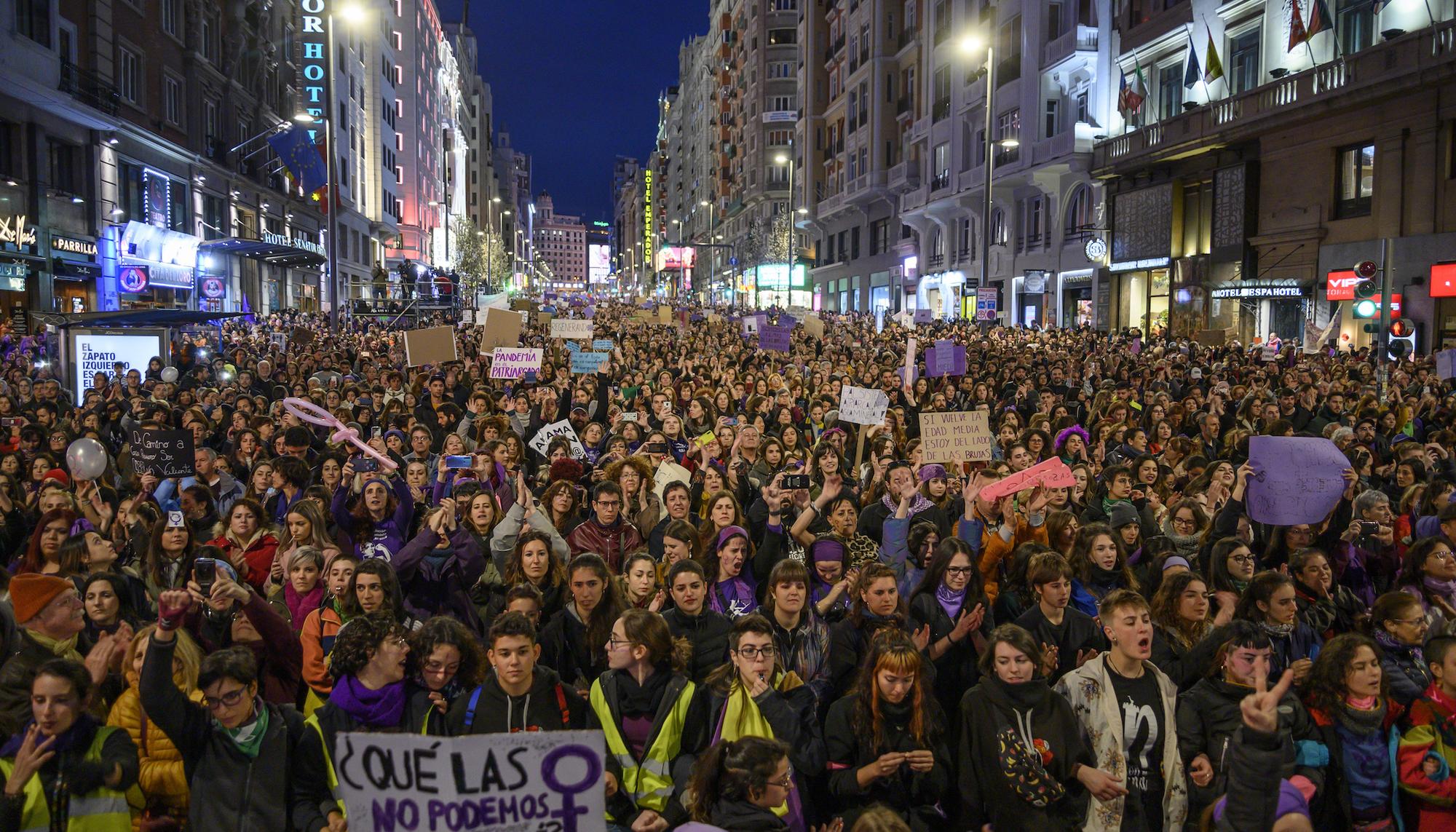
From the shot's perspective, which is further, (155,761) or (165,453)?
(165,453)

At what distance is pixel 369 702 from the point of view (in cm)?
451

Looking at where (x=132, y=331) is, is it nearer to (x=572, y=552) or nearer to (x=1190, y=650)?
(x=572, y=552)

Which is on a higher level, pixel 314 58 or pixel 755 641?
pixel 314 58

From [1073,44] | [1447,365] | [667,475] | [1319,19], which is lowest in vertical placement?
[667,475]

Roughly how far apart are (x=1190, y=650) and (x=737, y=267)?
312 feet

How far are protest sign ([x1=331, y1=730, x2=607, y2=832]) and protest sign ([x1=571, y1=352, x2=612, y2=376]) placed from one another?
1285cm

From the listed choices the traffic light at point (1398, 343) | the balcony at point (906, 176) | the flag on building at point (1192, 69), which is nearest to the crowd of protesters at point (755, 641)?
the traffic light at point (1398, 343)

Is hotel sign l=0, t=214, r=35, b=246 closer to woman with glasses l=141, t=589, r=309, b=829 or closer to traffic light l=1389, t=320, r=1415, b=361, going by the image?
woman with glasses l=141, t=589, r=309, b=829

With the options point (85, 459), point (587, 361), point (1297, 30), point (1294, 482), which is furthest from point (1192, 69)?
point (85, 459)

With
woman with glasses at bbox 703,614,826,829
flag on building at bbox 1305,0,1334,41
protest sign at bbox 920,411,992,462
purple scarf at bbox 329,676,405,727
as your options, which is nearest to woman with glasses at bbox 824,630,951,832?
woman with glasses at bbox 703,614,826,829

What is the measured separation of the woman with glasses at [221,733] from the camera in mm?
4121

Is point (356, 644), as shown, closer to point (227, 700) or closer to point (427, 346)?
point (227, 700)

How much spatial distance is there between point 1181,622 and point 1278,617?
0.45 m

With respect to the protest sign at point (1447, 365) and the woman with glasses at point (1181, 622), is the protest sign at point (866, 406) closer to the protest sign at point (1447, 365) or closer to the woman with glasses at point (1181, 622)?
the woman with glasses at point (1181, 622)
